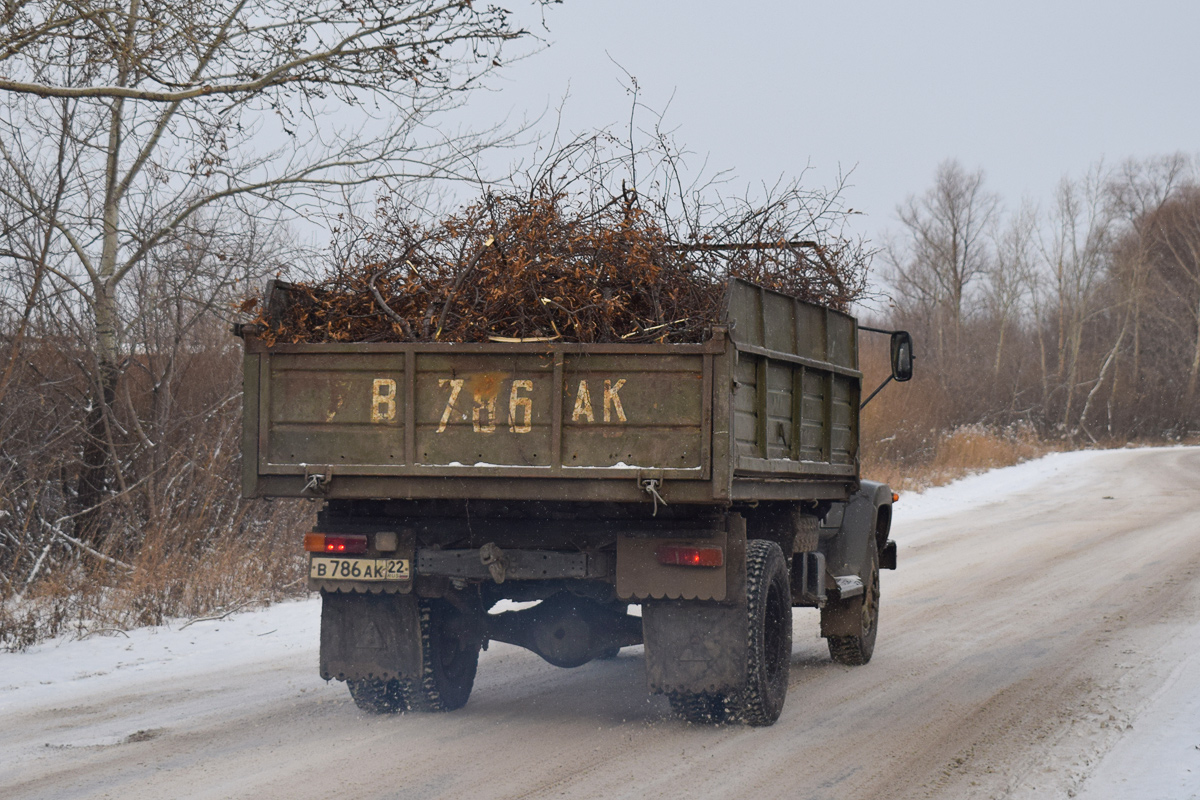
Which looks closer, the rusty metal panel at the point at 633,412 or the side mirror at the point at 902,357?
the rusty metal panel at the point at 633,412

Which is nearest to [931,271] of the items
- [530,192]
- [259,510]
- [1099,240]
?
[1099,240]

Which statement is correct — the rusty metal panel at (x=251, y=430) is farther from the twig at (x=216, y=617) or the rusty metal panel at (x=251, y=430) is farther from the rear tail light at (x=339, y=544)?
the twig at (x=216, y=617)

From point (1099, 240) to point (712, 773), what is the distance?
51.5 m

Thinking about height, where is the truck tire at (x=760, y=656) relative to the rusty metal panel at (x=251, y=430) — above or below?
below

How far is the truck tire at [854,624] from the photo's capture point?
758cm

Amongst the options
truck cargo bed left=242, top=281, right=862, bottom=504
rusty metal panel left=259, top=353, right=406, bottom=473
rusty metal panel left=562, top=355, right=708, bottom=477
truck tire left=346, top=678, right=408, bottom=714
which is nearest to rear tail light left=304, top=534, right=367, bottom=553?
truck cargo bed left=242, top=281, right=862, bottom=504

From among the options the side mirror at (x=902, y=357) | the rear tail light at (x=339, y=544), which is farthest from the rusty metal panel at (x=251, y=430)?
the side mirror at (x=902, y=357)

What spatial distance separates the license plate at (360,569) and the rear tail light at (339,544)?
48mm

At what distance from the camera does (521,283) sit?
5.62 metres

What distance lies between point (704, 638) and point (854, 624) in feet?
7.81

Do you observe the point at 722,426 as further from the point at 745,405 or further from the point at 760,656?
the point at 760,656

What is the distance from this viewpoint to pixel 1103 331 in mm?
54875

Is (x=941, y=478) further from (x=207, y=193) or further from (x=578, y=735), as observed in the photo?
(x=578, y=735)

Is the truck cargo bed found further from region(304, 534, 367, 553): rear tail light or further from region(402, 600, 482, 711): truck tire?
region(402, 600, 482, 711): truck tire
